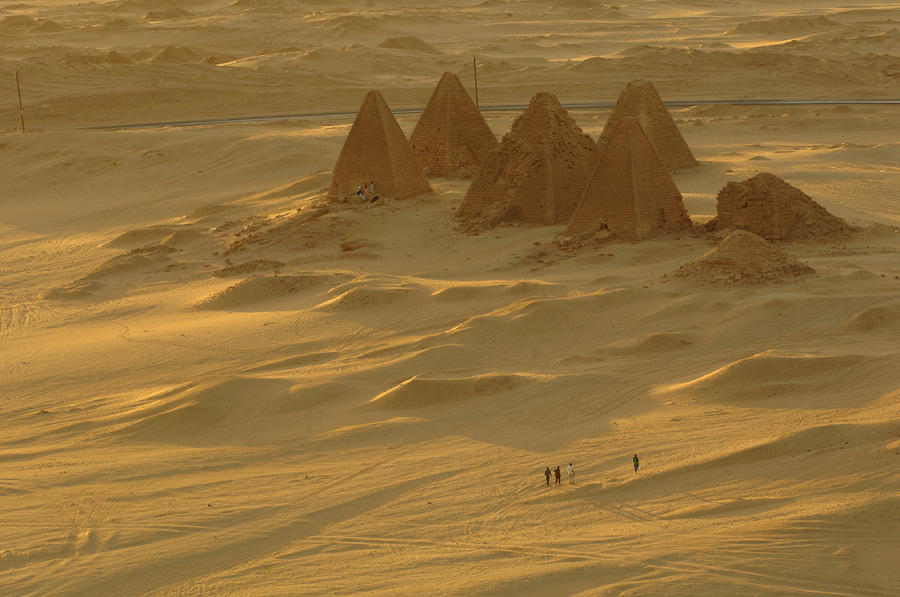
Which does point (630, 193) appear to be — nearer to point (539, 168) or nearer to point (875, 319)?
point (539, 168)

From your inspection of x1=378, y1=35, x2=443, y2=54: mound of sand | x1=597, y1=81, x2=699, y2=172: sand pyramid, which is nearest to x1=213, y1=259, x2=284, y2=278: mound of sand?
x1=597, y1=81, x2=699, y2=172: sand pyramid

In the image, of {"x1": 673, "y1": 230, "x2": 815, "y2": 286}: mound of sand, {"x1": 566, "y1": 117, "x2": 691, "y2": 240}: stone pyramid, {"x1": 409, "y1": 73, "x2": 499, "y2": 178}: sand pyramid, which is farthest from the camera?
{"x1": 409, "y1": 73, "x2": 499, "y2": 178}: sand pyramid

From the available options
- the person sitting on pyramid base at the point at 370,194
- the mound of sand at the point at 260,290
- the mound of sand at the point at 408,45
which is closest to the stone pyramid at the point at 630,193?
the mound of sand at the point at 260,290

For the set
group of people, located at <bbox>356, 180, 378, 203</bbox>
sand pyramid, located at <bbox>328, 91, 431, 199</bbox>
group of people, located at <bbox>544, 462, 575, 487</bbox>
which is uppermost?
sand pyramid, located at <bbox>328, 91, 431, 199</bbox>

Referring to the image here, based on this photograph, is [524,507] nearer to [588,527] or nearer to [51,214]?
[588,527]

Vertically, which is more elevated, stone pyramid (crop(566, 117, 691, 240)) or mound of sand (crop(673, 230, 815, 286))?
stone pyramid (crop(566, 117, 691, 240))

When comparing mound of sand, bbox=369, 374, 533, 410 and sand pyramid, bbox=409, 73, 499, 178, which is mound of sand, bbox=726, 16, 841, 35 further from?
mound of sand, bbox=369, 374, 533, 410

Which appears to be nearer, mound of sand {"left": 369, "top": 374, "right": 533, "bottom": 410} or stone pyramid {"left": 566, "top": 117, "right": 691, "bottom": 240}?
mound of sand {"left": 369, "top": 374, "right": 533, "bottom": 410}
